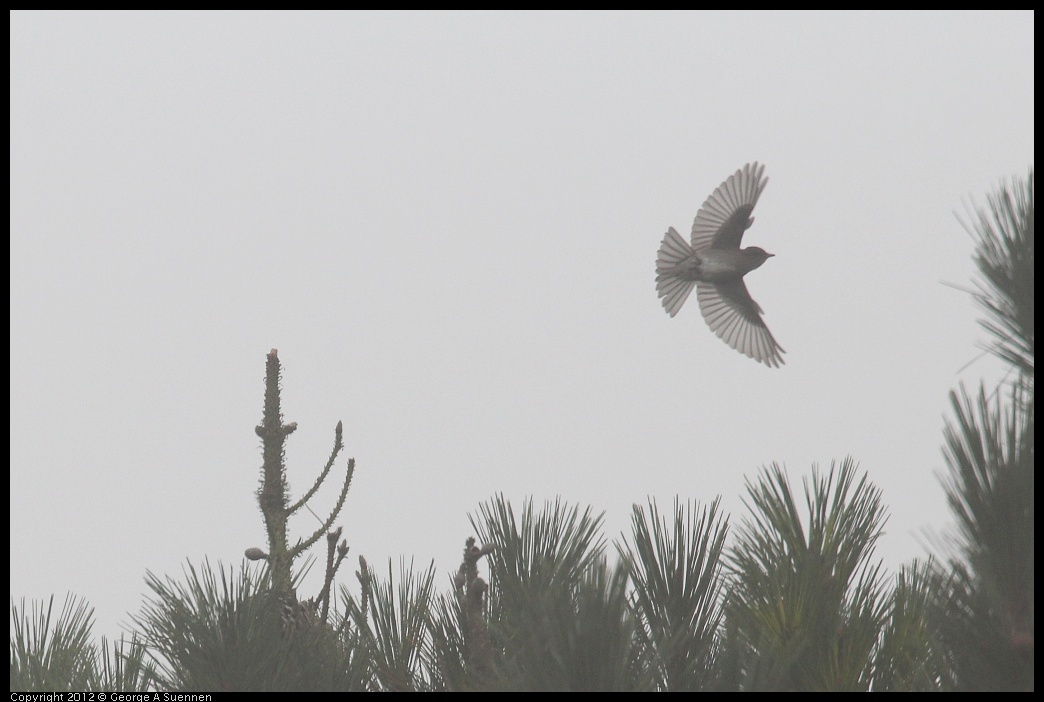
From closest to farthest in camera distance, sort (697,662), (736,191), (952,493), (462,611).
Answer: (952,493)
(697,662)
(462,611)
(736,191)

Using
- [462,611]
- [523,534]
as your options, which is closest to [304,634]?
[462,611]

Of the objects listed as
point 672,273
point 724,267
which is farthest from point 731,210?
point 672,273

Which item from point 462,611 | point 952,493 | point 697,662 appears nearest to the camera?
point 952,493

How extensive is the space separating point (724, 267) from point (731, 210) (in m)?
0.39

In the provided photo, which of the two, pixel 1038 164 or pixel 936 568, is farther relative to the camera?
pixel 1038 164

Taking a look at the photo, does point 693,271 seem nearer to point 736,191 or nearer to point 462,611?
point 736,191

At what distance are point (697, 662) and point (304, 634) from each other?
38.2 inches

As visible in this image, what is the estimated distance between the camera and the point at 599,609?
1778 mm

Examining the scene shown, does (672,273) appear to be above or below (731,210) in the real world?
below

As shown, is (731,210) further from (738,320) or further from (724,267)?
(738,320)

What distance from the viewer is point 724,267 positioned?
23.1 ft

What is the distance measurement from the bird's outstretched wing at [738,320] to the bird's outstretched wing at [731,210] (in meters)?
0.33

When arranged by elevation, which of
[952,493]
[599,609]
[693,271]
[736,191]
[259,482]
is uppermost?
[736,191]
